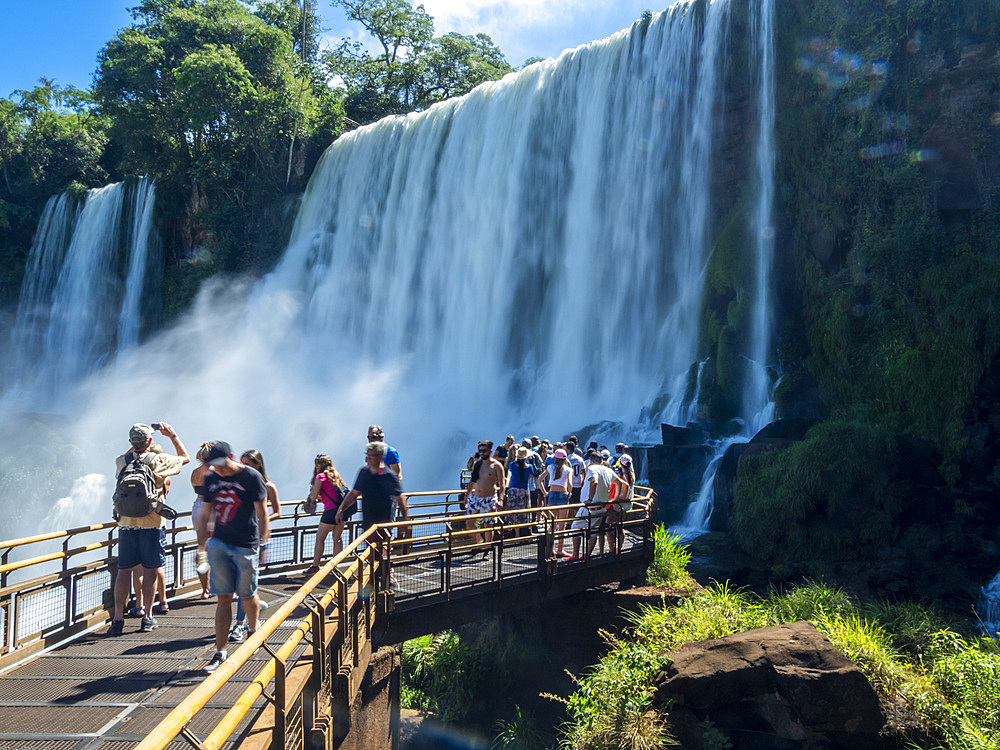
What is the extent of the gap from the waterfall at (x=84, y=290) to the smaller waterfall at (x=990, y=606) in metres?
38.1

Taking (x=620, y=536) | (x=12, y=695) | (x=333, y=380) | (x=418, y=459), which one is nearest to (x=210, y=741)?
(x=12, y=695)

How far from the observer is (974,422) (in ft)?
48.8

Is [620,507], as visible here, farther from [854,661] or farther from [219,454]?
[219,454]

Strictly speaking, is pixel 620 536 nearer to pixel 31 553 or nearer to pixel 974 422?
pixel 974 422

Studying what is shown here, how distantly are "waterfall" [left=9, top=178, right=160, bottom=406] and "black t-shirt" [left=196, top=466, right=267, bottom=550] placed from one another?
37.3 m

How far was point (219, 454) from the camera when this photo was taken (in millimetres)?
5738

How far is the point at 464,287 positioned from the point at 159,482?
21512 mm

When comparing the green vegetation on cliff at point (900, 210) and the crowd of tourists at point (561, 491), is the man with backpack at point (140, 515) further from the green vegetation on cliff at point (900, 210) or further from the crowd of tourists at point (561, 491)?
the green vegetation on cliff at point (900, 210)

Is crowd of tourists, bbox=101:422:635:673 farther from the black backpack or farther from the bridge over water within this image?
the bridge over water

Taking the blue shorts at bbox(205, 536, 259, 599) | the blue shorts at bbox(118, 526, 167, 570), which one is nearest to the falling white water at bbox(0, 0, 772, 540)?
the blue shorts at bbox(118, 526, 167, 570)

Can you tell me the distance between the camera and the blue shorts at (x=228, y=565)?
18.6 ft

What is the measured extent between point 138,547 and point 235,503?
4.98 ft

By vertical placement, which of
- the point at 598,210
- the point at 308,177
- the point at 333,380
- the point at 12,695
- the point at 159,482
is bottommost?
the point at 12,695

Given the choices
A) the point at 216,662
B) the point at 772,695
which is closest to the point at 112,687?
the point at 216,662
